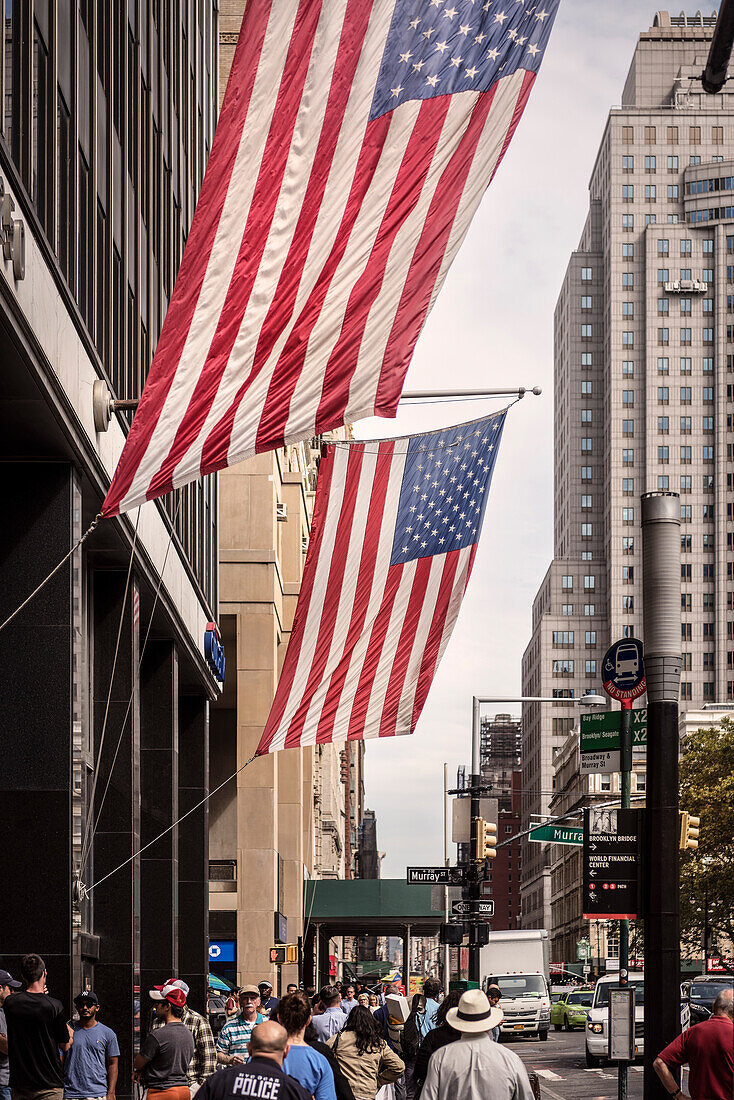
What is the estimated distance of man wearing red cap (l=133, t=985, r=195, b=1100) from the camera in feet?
41.9

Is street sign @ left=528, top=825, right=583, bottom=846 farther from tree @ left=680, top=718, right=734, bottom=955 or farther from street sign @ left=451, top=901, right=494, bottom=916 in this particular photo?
tree @ left=680, top=718, right=734, bottom=955

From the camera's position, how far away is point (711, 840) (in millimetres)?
70688

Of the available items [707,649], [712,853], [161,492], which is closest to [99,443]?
[161,492]

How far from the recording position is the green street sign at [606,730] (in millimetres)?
16812

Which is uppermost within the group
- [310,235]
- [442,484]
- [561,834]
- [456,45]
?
[456,45]

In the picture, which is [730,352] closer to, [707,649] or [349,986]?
[707,649]

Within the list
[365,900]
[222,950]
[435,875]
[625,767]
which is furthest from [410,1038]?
[365,900]

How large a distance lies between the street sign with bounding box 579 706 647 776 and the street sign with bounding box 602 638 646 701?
243mm

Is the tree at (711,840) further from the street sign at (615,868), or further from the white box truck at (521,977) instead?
the street sign at (615,868)

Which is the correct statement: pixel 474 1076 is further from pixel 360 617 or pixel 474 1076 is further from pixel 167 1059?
pixel 360 617

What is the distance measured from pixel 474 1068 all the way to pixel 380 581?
9965 millimetres

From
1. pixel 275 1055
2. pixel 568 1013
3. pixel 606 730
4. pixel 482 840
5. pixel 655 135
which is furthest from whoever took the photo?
pixel 655 135

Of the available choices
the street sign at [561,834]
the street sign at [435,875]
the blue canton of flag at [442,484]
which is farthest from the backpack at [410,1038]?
the street sign at [435,875]

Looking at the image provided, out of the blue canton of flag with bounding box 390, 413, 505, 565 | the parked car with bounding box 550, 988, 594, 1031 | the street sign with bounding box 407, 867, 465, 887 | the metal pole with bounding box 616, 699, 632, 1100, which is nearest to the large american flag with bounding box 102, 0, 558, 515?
the metal pole with bounding box 616, 699, 632, 1100
